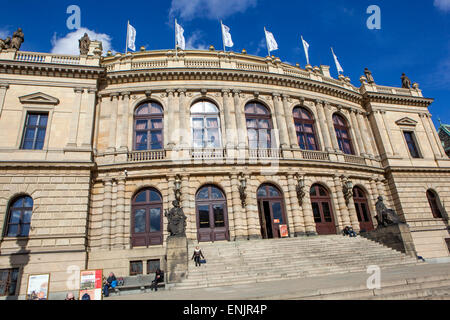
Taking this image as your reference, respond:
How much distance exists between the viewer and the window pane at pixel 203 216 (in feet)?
61.0

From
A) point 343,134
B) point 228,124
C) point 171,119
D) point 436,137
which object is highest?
point 171,119

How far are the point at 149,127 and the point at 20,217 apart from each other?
10.1m

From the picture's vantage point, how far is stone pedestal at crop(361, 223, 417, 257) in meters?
17.0

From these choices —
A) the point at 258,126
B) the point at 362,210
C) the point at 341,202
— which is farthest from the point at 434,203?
the point at 258,126

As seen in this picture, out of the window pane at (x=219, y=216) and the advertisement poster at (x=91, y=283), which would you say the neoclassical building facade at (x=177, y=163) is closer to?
the window pane at (x=219, y=216)

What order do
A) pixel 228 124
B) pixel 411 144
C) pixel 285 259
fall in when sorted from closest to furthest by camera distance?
1. pixel 285 259
2. pixel 228 124
3. pixel 411 144

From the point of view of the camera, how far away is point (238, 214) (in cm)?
1859

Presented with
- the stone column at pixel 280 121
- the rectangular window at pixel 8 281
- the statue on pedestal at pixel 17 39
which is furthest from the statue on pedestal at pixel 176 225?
the statue on pedestal at pixel 17 39

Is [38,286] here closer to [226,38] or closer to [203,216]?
[203,216]

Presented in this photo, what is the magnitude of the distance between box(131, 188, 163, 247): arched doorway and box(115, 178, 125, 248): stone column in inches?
27.7

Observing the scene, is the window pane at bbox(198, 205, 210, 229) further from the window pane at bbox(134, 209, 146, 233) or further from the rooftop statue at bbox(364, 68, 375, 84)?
the rooftop statue at bbox(364, 68, 375, 84)

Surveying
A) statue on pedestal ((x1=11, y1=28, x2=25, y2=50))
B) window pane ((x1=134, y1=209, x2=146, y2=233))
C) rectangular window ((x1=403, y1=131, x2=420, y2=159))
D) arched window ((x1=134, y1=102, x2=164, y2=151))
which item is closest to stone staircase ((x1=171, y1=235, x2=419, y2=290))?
window pane ((x1=134, y1=209, x2=146, y2=233))

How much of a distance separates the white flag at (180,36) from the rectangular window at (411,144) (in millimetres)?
23977
